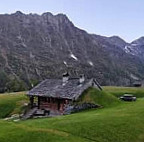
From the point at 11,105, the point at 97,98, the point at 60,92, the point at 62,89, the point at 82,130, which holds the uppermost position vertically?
the point at 62,89

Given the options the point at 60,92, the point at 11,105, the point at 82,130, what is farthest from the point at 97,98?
the point at 11,105

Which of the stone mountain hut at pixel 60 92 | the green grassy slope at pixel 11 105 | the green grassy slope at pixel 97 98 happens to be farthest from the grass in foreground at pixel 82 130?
the green grassy slope at pixel 11 105

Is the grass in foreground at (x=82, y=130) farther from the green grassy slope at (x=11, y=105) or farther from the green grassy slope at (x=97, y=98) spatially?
the green grassy slope at (x=11, y=105)

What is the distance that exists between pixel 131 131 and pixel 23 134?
13.5 meters

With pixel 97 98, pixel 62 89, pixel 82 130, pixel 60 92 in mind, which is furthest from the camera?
pixel 62 89

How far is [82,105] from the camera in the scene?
63.9 metres

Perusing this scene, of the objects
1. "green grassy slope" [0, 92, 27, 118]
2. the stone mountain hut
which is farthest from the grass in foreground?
"green grassy slope" [0, 92, 27, 118]

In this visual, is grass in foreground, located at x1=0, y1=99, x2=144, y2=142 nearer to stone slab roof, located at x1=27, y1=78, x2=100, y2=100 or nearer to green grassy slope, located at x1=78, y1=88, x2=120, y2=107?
green grassy slope, located at x1=78, y1=88, x2=120, y2=107

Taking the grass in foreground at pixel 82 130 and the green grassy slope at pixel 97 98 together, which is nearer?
the grass in foreground at pixel 82 130

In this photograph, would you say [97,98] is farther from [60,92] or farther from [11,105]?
[11,105]

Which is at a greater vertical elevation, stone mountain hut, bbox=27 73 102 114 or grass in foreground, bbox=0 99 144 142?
stone mountain hut, bbox=27 73 102 114

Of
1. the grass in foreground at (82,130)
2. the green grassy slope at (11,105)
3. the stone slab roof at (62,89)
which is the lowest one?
the grass in foreground at (82,130)

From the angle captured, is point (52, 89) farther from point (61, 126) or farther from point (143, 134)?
point (143, 134)

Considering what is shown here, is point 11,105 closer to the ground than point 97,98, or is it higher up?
closer to the ground
